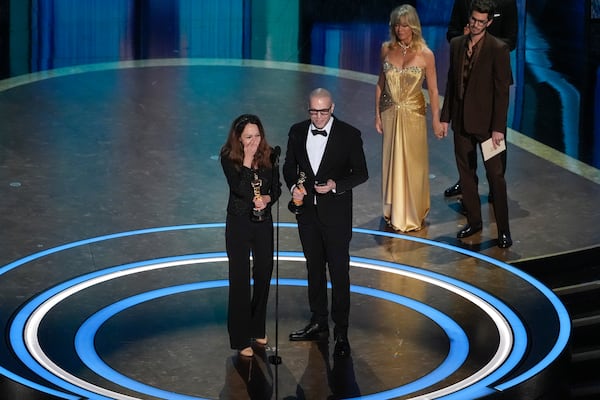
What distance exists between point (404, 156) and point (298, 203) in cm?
256

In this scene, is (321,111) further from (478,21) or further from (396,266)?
(478,21)

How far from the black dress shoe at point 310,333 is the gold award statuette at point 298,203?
0.73 meters

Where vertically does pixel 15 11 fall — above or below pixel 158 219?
above

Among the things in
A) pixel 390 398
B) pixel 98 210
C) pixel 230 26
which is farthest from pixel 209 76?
pixel 390 398

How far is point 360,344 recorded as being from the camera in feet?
23.8

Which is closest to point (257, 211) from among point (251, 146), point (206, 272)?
point (251, 146)

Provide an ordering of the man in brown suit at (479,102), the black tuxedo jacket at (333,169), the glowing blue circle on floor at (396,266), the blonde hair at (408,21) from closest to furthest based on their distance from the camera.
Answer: the glowing blue circle on floor at (396,266) < the black tuxedo jacket at (333,169) < the man in brown suit at (479,102) < the blonde hair at (408,21)

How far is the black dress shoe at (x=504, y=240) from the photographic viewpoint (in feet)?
29.2

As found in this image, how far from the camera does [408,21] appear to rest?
8.84 metres

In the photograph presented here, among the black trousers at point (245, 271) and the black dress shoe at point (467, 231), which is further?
the black dress shoe at point (467, 231)

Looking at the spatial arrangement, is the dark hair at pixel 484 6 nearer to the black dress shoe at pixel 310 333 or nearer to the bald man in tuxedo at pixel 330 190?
the bald man in tuxedo at pixel 330 190

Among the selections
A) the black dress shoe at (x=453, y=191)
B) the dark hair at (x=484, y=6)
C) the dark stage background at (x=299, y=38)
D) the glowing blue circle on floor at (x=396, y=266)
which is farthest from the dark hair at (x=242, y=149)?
the dark stage background at (x=299, y=38)

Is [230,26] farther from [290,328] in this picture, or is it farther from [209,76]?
[290,328]

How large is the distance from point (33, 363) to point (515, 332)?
2721mm
